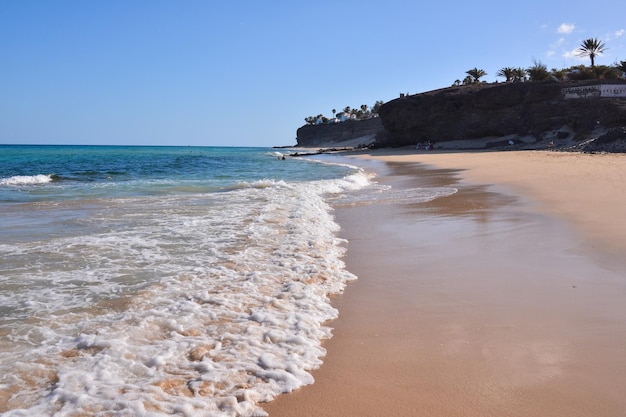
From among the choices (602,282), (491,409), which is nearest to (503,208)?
(602,282)

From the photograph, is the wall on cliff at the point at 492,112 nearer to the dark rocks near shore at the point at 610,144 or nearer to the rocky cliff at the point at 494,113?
the rocky cliff at the point at 494,113

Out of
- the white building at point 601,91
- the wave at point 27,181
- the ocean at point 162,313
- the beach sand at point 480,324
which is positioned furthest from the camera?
the white building at point 601,91

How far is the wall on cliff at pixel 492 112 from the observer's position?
37.3 m

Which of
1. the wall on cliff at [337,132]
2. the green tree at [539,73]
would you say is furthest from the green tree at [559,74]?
the wall on cliff at [337,132]

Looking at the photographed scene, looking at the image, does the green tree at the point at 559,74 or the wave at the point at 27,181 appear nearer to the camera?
the wave at the point at 27,181

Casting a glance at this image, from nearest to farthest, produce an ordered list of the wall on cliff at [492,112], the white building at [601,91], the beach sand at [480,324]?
1. the beach sand at [480,324]
2. the wall on cliff at [492,112]
3. the white building at [601,91]

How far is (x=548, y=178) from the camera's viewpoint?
45.4 feet

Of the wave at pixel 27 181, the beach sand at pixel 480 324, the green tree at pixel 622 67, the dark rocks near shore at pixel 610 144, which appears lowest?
the beach sand at pixel 480 324

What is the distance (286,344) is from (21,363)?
1.81 metres

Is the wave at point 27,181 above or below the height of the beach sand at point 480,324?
above

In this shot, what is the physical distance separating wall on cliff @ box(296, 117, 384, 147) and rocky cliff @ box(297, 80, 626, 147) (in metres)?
24.8

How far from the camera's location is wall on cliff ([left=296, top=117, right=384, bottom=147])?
89.8 m

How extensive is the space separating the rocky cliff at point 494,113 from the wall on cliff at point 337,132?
24838 mm

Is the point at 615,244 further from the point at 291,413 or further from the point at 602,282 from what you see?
the point at 291,413
